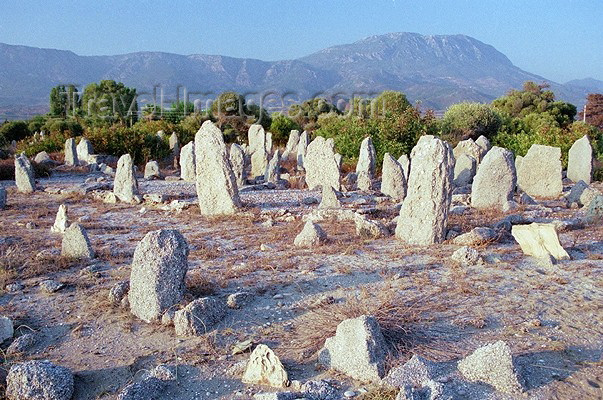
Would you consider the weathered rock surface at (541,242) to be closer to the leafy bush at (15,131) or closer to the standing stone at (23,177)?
the standing stone at (23,177)

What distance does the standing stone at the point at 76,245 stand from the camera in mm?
8414

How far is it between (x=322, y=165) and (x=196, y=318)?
10.1m

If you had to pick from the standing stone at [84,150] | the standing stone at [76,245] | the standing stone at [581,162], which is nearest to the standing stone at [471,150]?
the standing stone at [581,162]

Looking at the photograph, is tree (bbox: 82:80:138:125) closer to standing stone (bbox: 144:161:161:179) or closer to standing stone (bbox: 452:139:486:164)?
standing stone (bbox: 144:161:161:179)

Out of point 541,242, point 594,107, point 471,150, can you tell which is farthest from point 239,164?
point 594,107

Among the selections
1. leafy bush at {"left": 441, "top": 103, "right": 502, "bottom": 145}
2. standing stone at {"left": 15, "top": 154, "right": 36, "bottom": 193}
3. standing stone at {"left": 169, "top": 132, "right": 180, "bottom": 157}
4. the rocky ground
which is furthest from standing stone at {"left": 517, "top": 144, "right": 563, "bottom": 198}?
standing stone at {"left": 169, "top": 132, "right": 180, "bottom": 157}

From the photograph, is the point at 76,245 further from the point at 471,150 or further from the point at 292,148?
the point at 292,148

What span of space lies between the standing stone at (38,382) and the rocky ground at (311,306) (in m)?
0.17

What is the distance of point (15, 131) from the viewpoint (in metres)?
34.7

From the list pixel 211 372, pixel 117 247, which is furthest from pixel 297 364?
pixel 117 247

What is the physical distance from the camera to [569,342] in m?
5.64

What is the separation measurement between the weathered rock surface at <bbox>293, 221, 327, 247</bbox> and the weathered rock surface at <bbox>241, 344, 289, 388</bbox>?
13.5 ft

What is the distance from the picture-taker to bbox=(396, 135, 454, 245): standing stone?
9281mm

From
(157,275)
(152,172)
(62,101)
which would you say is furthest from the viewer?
(62,101)
